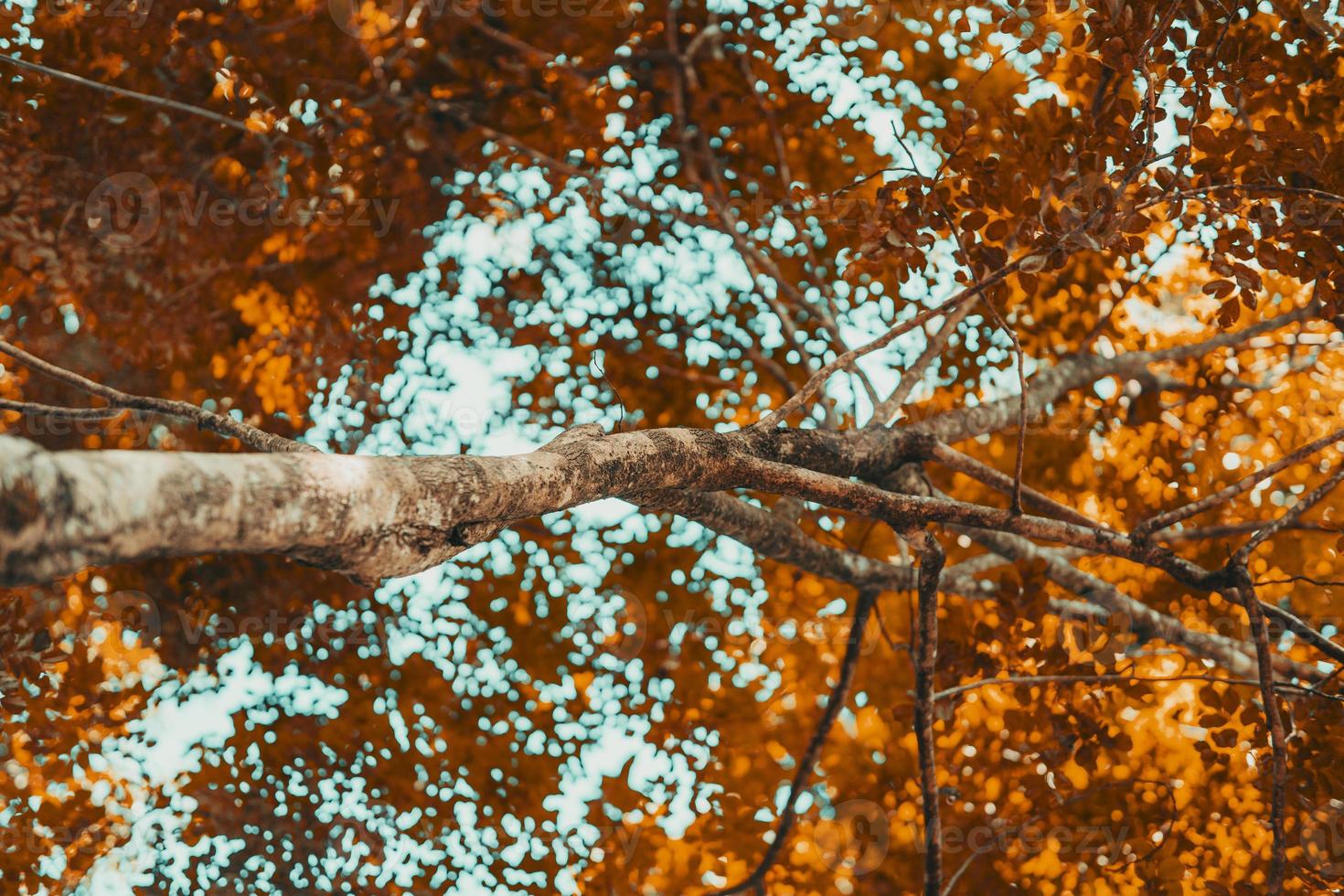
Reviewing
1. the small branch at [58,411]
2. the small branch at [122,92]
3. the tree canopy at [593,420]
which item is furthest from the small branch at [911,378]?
the small branch at [122,92]

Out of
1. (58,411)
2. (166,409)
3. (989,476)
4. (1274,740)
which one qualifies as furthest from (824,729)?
(58,411)

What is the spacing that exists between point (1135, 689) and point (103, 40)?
6.90m

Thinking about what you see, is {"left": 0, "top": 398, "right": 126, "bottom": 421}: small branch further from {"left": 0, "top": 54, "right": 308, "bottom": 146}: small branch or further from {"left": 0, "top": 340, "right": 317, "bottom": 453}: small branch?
{"left": 0, "top": 54, "right": 308, "bottom": 146}: small branch

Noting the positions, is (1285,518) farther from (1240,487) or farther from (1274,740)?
(1274,740)

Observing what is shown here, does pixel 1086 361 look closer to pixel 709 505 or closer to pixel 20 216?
pixel 709 505

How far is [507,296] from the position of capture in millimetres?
6242

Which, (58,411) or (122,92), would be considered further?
(122,92)

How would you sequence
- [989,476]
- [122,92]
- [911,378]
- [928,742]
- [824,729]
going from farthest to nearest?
[824,729] → [911,378] → [122,92] → [989,476] → [928,742]

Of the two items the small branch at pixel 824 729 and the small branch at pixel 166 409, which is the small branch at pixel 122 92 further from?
the small branch at pixel 824 729

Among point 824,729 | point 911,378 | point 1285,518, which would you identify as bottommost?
point 824,729

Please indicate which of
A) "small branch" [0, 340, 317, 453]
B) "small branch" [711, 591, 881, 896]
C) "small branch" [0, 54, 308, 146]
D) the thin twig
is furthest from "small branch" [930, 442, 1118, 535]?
"small branch" [0, 54, 308, 146]

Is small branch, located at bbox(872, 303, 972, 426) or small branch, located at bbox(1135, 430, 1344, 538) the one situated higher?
small branch, located at bbox(872, 303, 972, 426)

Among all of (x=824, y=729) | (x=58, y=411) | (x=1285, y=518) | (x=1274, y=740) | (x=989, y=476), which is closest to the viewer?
(x=58, y=411)

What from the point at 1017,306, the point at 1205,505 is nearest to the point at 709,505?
the point at 1205,505
